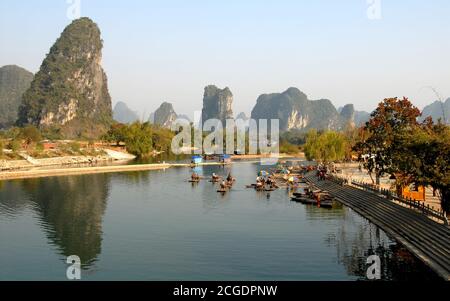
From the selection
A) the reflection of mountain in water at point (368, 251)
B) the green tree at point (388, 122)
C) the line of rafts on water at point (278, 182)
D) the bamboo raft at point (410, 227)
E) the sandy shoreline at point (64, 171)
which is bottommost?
the reflection of mountain in water at point (368, 251)

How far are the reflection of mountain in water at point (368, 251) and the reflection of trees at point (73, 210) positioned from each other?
17.1m

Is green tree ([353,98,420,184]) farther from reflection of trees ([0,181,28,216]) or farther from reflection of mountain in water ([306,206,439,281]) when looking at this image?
reflection of trees ([0,181,28,216])

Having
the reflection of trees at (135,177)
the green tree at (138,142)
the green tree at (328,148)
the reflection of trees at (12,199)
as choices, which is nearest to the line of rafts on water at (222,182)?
the reflection of trees at (135,177)

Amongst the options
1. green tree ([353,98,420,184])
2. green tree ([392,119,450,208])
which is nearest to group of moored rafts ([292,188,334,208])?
green tree ([353,98,420,184])

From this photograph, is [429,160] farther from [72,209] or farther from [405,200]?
[72,209]

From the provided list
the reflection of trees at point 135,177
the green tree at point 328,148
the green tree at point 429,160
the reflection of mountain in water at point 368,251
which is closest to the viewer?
the reflection of mountain in water at point 368,251

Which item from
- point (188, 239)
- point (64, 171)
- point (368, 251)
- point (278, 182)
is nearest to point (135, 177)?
point (64, 171)

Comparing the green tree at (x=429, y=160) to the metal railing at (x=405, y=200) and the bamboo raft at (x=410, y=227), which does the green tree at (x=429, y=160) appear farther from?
the bamboo raft at (x=410, y=227)

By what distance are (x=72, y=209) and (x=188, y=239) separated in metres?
19.1

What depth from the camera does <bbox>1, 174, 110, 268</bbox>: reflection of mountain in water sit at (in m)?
35.9

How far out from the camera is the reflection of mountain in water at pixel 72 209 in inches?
1415

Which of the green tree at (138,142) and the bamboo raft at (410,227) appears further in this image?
the green tree at (138,142)

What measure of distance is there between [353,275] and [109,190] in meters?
46.1

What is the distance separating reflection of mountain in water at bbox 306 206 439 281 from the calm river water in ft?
0.23
